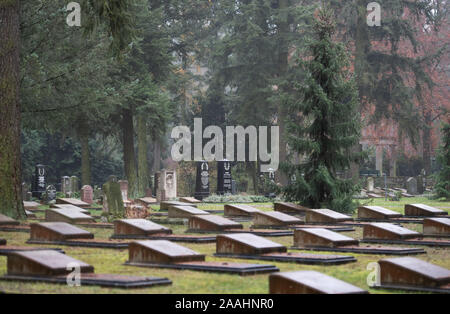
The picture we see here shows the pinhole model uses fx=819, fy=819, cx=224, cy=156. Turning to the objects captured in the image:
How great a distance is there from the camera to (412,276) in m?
9.12

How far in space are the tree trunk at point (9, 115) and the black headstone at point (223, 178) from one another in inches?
777

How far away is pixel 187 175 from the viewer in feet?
152

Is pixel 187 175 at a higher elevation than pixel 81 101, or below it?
below

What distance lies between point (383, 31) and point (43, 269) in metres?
37.2

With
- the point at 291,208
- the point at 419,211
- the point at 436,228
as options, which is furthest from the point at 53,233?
the point at 419,211

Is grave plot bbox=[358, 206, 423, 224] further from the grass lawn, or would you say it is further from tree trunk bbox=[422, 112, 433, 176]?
tree trunk bbox=[422, 112, 433, 176]

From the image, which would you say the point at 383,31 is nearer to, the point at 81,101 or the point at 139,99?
the point at 139,99

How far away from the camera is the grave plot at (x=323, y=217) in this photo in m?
18.9

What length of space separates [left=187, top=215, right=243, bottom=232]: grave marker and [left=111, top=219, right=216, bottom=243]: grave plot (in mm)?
1540

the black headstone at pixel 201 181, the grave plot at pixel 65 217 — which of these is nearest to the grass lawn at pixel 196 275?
the grave plot at pixel 65 217

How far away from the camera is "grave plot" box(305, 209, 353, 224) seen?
18875mm

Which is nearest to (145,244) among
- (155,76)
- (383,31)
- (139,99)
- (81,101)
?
(81,101)

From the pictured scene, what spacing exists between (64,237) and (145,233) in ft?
5.05

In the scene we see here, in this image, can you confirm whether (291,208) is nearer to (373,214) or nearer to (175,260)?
(373,214)
